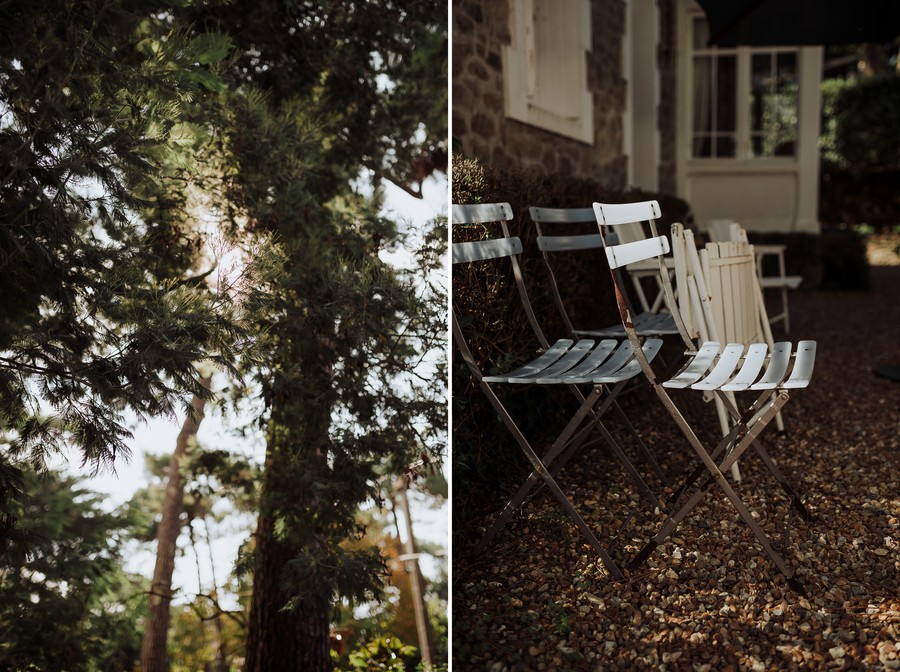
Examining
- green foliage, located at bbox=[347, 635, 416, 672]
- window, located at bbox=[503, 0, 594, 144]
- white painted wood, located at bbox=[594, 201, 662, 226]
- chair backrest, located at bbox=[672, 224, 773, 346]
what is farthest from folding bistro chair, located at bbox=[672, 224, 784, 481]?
green foliage, located at bbox=[347, 635, 416, 672]

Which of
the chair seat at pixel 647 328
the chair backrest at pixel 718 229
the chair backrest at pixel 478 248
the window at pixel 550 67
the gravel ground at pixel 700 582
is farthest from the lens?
the chair backrest at pixel 718 229

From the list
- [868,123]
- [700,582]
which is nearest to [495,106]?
[700,582]

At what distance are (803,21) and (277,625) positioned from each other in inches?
188

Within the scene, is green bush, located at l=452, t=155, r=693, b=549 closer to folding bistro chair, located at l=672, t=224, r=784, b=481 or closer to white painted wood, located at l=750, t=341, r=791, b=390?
folding bistro chair, located at l=672, t=224, r=784, b=481

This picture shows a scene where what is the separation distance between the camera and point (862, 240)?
29.3ft

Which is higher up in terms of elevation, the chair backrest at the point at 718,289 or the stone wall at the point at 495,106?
the stone wall at the point at 495,106

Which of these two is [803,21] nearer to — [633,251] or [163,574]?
[633,251]

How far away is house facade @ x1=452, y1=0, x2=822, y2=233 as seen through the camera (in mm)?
4473

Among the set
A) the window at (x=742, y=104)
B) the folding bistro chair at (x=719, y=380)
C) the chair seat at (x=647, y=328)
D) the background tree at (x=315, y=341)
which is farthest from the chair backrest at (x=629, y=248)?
the window at (x=742, y=104)

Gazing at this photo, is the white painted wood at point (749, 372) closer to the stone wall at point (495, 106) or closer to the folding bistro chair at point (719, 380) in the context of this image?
the folding bistro chair at point (719, 380)

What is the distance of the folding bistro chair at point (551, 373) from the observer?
7.48ft

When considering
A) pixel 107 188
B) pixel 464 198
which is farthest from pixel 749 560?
pixel 107 188

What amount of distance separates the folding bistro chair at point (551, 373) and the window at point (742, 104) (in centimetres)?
708

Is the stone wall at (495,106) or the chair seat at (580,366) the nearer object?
the chair seat at (580,366)
